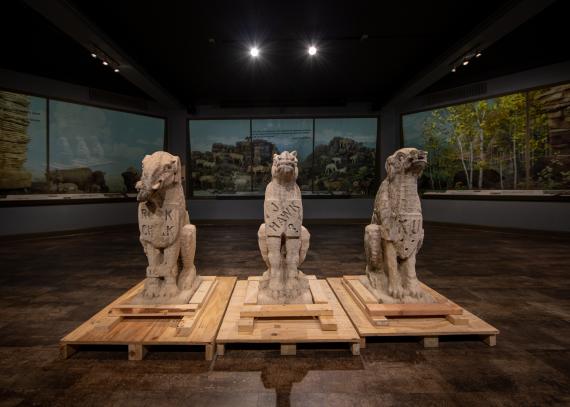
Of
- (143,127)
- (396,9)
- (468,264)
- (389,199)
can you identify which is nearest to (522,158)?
(468,264)

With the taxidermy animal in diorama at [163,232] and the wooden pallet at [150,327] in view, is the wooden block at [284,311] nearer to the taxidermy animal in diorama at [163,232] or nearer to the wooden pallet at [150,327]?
the wooden pallet at [150,327]

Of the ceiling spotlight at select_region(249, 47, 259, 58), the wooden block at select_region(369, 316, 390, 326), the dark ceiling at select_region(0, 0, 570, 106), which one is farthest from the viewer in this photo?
the ceiling spotlight at select_region(249, 47, 259, 58)

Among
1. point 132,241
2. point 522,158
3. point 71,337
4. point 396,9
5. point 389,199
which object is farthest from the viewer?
point 522,158

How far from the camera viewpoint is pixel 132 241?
7.41m

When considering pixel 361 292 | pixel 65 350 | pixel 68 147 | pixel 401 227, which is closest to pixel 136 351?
pixel 65 350

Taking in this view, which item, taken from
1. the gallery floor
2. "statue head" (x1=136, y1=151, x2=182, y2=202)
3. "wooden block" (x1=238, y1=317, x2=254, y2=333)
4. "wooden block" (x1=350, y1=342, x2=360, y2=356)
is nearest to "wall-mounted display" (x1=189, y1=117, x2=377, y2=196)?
the gallery floor

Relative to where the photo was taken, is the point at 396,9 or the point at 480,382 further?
the point at 396,9

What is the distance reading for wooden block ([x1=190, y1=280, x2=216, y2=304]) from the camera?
294cm

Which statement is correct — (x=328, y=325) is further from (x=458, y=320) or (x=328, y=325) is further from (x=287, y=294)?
(x=458, y=320)

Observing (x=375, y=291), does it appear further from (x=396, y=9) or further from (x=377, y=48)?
(x=377, y=48)

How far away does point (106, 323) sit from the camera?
2.61 metres

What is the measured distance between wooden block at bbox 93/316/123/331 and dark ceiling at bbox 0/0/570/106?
4.73 metres

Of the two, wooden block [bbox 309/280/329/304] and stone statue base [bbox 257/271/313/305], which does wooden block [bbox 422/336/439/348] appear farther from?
stone statue base [bbox 257/271/313/305]

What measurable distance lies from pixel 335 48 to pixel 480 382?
6261 millimetres
